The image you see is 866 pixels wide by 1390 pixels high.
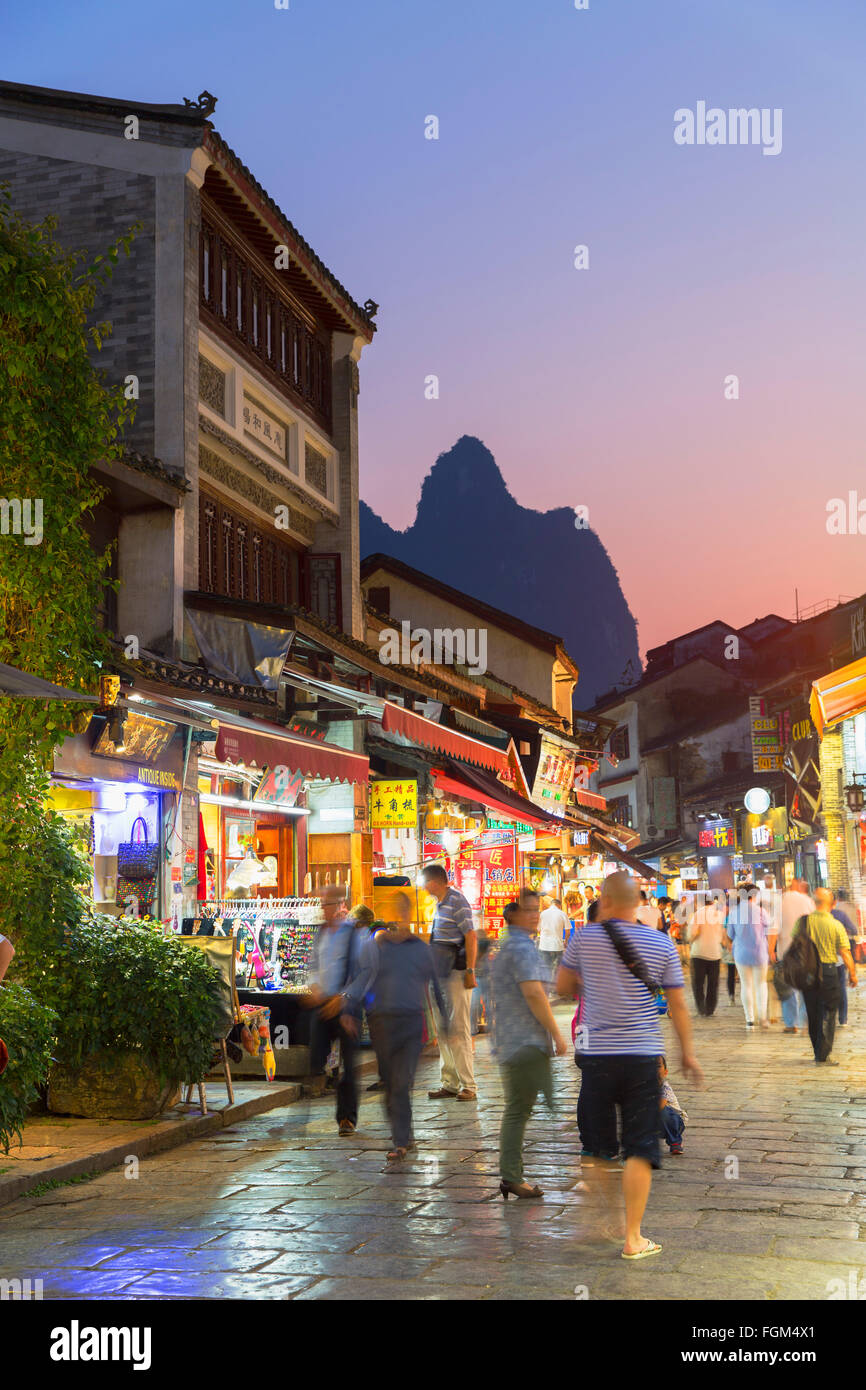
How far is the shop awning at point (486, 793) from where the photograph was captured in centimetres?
2214

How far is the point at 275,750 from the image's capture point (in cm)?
1538

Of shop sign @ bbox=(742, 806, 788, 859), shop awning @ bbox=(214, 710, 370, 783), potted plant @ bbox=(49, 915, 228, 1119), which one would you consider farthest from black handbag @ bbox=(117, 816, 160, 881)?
shop sign @ bbox=(742, 806, 788, 859)

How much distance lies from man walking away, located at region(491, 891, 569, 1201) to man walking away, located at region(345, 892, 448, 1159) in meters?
1.41

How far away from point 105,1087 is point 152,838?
490 centimetres

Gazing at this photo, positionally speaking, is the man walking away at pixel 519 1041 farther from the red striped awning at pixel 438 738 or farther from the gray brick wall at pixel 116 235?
the gray brick wall at pixel 116 235

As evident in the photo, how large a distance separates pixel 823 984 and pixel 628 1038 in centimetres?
910

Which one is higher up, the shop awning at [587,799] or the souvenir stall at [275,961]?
the shop awning at [587,799]

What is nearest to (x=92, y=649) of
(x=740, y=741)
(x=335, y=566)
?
(x=335, y=566)

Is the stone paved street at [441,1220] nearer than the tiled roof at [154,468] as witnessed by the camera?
Yes

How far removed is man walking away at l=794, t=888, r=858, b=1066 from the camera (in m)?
14.7

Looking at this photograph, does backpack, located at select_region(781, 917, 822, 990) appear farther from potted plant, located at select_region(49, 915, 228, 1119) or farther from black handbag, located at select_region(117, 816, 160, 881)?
black handbag, located at select_region(117, 816, 160, 881)

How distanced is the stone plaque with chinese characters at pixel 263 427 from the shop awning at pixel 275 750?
17.1ft
